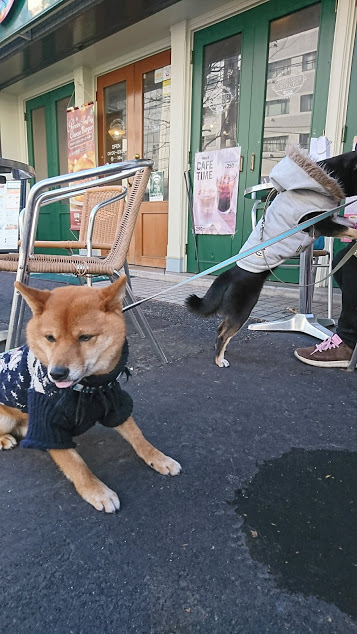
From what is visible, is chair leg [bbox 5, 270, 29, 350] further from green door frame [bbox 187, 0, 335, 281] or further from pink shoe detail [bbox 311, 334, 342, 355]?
green door frame [bbox 187, 0, 335, 281]

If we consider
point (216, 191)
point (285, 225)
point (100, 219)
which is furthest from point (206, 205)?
point (285, 225)

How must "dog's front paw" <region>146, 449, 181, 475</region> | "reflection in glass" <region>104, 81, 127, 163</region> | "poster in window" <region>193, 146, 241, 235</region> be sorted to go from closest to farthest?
"dog's front paw" <region>146, 449, 181, 475</region>
"poster in window" <region>193, 146, 241, 235</region>
"reflection in glass" <region>104, 81, 127, 163</region>

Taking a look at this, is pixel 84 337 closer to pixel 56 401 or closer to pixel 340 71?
pixel 56 401

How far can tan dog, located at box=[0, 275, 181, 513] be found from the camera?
1.14 m

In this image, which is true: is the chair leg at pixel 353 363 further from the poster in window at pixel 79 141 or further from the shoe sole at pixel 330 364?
the poster in window at pixel 79 141

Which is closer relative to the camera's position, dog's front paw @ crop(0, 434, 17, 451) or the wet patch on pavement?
the wet patch on pavement

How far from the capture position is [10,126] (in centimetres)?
837

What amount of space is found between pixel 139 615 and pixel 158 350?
1603mm

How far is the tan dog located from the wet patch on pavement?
455 millimetres

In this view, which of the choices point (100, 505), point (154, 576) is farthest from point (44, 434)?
point (154, 576)

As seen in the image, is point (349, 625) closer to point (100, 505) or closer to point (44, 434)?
A: point (100, 505)

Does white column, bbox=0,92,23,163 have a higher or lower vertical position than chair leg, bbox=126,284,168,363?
higher

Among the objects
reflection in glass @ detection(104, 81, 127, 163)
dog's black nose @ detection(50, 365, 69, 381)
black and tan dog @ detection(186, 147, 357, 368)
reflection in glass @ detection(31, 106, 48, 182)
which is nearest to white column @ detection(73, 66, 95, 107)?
reflection in glass @ detection(104, 81, 127, 163)

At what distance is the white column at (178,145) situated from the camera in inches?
202
